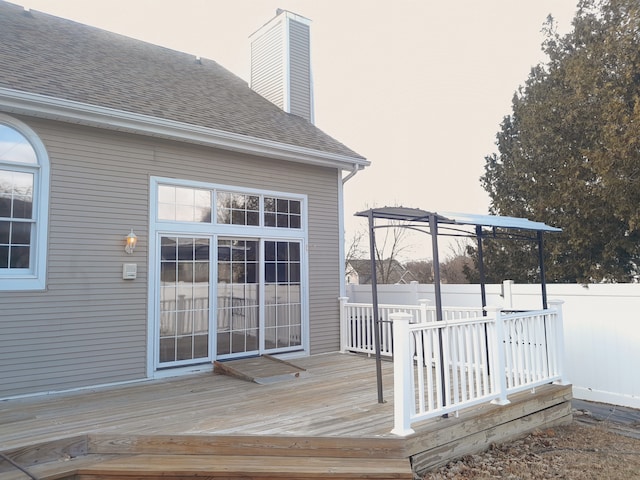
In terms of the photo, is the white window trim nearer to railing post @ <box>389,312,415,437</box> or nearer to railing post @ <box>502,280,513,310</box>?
railing post @ <box>502,280,513,310</box>

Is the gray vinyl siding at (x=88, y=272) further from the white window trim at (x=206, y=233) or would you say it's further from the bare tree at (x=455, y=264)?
the bare tree at (x=455, y=264)

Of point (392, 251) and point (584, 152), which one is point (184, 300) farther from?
point (392, 251)

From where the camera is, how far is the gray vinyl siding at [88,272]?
4.72 meters

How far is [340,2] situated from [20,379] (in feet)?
34.2

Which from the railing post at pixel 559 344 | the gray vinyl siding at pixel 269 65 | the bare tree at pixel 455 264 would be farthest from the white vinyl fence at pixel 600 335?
the bare tree at pixel 455 264

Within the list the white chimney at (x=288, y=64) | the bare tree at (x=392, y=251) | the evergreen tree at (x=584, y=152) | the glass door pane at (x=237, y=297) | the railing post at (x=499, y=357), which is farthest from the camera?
the bare tree at (x=392, y=251)

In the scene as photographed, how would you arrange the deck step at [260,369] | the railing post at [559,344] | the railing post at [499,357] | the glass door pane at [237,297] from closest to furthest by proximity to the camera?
the railing post at [499,357] < the railing post at [559,344] < the deck step at [260,369] < the glass door pane at [237,297]

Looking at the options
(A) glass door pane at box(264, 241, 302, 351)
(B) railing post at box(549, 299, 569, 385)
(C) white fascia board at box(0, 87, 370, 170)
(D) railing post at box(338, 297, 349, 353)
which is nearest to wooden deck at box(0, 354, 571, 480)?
(B) railing post at box(549, 299, 569, 385)

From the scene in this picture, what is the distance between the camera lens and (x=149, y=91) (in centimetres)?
636

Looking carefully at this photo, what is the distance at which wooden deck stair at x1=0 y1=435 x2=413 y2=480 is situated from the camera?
10.4 ft

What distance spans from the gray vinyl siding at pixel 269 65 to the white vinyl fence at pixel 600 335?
17.7ft

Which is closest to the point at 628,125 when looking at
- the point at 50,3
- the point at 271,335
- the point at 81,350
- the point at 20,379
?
the point at 271,335

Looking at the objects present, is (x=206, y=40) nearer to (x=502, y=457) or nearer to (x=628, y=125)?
(x=628, y=125)

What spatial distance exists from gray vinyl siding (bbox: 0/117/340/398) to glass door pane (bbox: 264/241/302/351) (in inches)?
65.8
